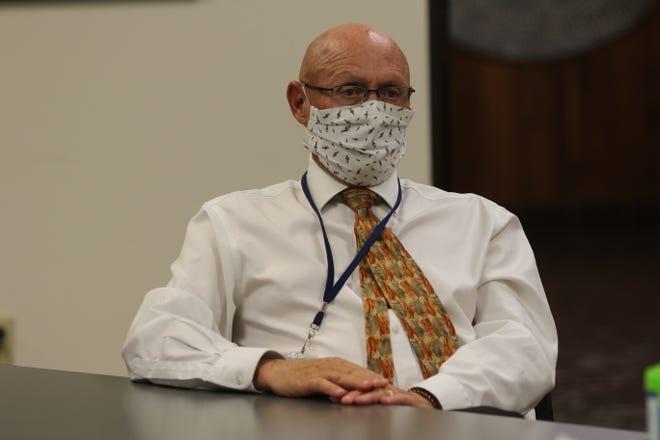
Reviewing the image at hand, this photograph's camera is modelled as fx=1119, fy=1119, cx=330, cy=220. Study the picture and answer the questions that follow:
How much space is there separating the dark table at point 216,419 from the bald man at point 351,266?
314 mm

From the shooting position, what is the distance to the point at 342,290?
79.2 inches

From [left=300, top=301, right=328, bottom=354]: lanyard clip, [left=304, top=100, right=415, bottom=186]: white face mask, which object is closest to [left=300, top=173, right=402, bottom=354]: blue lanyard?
[left=300, top=301, right=328, bottom=354]: lanyard clip

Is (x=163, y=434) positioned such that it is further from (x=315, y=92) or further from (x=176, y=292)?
(x=315, y=92)

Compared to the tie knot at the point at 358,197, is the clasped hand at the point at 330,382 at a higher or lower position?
lower

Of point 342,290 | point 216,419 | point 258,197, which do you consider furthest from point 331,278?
point 216,419

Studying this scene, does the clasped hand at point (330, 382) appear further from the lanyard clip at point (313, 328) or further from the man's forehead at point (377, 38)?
the man's forehead at point (377, 38)

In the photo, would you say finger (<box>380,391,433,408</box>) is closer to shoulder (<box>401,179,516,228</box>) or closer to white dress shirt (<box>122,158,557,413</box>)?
white dress shirt (<box>122,158,557,413</box>)

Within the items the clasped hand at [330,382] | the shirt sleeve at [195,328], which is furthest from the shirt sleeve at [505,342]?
the shirt sleeve at [195,328]

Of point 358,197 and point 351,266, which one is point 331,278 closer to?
point 351,266

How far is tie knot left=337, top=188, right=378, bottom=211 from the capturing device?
2.09 m

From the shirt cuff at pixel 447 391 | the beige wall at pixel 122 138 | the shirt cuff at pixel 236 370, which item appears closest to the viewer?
the shirt cuff at pixel 236 370

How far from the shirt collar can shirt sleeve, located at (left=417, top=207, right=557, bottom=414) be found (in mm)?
207

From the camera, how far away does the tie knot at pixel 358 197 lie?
2.09 meters

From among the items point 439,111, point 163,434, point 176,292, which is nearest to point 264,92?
point 439,111
